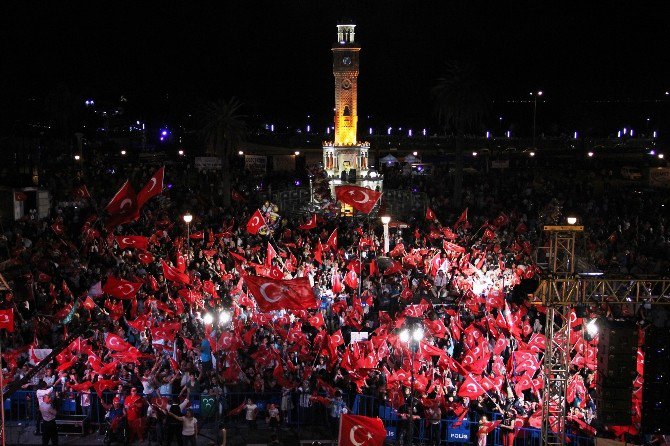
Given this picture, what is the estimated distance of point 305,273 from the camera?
27.5 m

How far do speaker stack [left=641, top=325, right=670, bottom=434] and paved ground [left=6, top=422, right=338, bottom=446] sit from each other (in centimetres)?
714

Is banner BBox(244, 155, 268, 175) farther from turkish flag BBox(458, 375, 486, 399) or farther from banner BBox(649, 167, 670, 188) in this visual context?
turkish flag BBox(458, 375, 486, 399)

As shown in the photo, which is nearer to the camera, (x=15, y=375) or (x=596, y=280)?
(x=596, y=280)

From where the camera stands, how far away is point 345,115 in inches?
2621

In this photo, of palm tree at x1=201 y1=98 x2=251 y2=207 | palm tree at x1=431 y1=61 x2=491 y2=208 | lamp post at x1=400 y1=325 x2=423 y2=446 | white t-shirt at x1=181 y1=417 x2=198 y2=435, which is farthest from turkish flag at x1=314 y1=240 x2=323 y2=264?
palm tree at x1=431 y1=61 x2=491 y2=208

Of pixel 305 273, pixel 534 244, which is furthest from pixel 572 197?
pixel 305 273

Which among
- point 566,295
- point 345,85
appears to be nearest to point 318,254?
point 566,295

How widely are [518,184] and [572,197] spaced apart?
6.96 metres

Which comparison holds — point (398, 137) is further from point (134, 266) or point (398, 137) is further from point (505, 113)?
Result: point (134, 266)

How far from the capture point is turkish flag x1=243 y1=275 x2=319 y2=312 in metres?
20.1

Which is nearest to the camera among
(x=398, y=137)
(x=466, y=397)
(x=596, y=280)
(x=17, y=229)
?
(x=596, y=280)

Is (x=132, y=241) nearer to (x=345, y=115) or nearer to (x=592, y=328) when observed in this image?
(x=592, y=328)

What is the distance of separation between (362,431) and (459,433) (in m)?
4.32

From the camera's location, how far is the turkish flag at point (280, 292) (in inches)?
792
